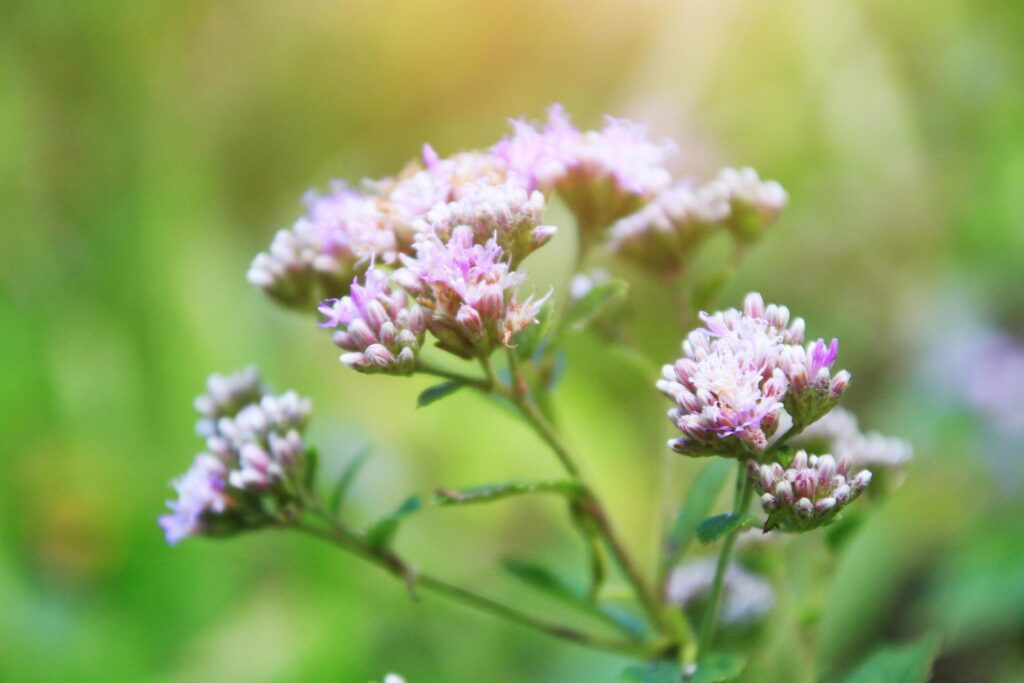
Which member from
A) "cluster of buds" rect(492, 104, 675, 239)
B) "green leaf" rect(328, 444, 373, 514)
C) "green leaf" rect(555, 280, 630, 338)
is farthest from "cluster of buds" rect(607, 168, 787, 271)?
"green leaf" rect(328, 444, 373, 514)

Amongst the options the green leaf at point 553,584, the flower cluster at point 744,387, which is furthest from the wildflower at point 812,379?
the green leaf at point 553,584

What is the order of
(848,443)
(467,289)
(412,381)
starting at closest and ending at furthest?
1. (467,289)
2. (848,443)
3. (412,381)

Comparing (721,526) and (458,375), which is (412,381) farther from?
(721,526)

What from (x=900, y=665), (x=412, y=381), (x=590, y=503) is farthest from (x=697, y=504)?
(x=412, y=381)

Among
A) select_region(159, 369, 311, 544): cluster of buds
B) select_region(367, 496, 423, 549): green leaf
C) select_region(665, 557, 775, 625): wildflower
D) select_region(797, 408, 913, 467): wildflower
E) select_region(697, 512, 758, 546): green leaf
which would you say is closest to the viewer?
select_region(697, 512, 758, 546): green leaf

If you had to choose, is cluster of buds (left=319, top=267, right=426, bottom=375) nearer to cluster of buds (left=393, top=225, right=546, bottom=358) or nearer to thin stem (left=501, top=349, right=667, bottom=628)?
cluster of buds (left=393, top=225, right=546, bottom=358)

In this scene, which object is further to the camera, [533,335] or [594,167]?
[594,167]
